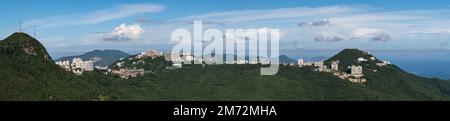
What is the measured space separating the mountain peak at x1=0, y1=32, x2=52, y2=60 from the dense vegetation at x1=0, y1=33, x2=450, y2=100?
10cm

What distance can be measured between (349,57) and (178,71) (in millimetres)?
36356

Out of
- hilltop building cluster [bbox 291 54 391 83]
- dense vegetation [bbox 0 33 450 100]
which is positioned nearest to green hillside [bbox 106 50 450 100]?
dense vegetation [bbox 0 33 450 100]

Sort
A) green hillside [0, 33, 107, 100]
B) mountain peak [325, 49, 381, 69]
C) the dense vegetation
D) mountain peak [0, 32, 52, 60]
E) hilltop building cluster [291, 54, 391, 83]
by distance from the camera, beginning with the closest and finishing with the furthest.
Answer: green hillside [0, 33, 107, 100] → the dense vegetation → mountain peak [0, 32, 52, 60] → hilltop building cluster [291, 54, 391, 83] → mountain peak [325, 49, 381, 69]

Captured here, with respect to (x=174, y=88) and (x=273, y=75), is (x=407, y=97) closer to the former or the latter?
(x=273, y=75)

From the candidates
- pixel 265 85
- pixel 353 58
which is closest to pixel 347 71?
pixel 353 58

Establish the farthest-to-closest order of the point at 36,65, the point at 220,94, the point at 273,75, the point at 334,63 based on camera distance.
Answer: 1. the point at 334,63
2. the point at 273,75
3. the point at 220,94
4. the point at 36,65

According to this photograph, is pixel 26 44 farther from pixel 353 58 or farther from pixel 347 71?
pixel 353 58

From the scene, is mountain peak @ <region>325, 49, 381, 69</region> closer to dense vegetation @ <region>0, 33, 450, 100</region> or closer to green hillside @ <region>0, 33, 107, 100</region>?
dense vegetation @ <region>0, 33, 450, 100</region>

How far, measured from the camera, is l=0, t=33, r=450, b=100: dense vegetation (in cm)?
5006

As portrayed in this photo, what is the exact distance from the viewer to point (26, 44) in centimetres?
5759

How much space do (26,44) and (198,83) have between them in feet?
84.9

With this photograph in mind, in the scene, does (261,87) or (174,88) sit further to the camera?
(174,88)

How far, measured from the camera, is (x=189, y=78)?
8169cm
